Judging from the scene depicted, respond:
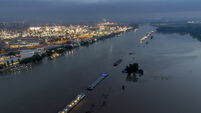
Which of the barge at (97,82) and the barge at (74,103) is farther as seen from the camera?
the barge at (97,82)

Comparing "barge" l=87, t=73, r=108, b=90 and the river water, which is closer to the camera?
the river water

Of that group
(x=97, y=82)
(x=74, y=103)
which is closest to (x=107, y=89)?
(x=97, y=82)

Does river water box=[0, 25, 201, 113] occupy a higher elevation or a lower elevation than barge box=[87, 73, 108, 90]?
lower

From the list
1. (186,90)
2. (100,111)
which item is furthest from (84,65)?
(186,90)

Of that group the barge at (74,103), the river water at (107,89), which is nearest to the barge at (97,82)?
the river water at (107,89)

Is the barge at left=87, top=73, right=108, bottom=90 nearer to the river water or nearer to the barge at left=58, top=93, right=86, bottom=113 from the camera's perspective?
the river water

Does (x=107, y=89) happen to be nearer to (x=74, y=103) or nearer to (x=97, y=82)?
(x=97, y=82)

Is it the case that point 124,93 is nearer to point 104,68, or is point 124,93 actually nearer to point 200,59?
point 104,68

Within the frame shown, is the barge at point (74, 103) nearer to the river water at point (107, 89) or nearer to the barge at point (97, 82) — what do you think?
the river water at point (107, 89)

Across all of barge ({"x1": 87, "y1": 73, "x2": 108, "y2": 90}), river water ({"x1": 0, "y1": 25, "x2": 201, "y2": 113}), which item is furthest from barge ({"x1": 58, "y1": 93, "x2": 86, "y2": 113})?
barge ({"x1": 87, "y1": 73, "x2": 108, "y2": 90})

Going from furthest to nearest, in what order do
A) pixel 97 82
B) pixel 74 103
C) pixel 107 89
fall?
1. pixel 97 82
2. pixel 107 89
3. pixel 74 103

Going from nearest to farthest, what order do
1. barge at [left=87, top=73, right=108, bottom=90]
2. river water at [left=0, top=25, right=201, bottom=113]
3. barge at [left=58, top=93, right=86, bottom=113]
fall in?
barge at [left=58, top=93, right=86, bottom=113] < river water at [left=0, top=25, right=201, bottom=113] < barge at [left=87, top=73, right=108, bottom=90]
